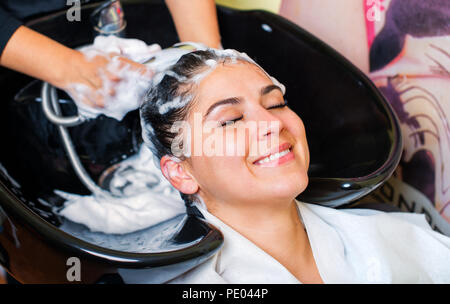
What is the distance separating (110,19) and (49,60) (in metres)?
0.28

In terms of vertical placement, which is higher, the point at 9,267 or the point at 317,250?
the point at 9,267

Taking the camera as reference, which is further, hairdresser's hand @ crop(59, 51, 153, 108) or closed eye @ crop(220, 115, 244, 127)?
hairdresser's hand @ crop(59, 51, 153, 108)

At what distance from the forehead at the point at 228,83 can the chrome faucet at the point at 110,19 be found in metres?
0.52

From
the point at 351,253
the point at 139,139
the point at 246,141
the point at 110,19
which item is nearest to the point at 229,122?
the point at 246,141

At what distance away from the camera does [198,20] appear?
4.38 ft

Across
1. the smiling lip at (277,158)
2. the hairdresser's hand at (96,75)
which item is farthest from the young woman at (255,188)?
the hairdresser's hand at (96,75)

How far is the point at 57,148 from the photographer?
129 cm

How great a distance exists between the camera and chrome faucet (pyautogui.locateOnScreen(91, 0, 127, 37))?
1342 mm

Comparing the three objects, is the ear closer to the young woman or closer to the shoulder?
the young woman

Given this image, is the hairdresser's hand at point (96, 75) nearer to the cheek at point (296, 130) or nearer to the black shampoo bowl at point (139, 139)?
the black shampoo bowl at point (139, 139)

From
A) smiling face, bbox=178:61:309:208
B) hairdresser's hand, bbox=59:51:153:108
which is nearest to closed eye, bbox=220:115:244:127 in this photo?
smiling face, bbox=178:61:309:208
